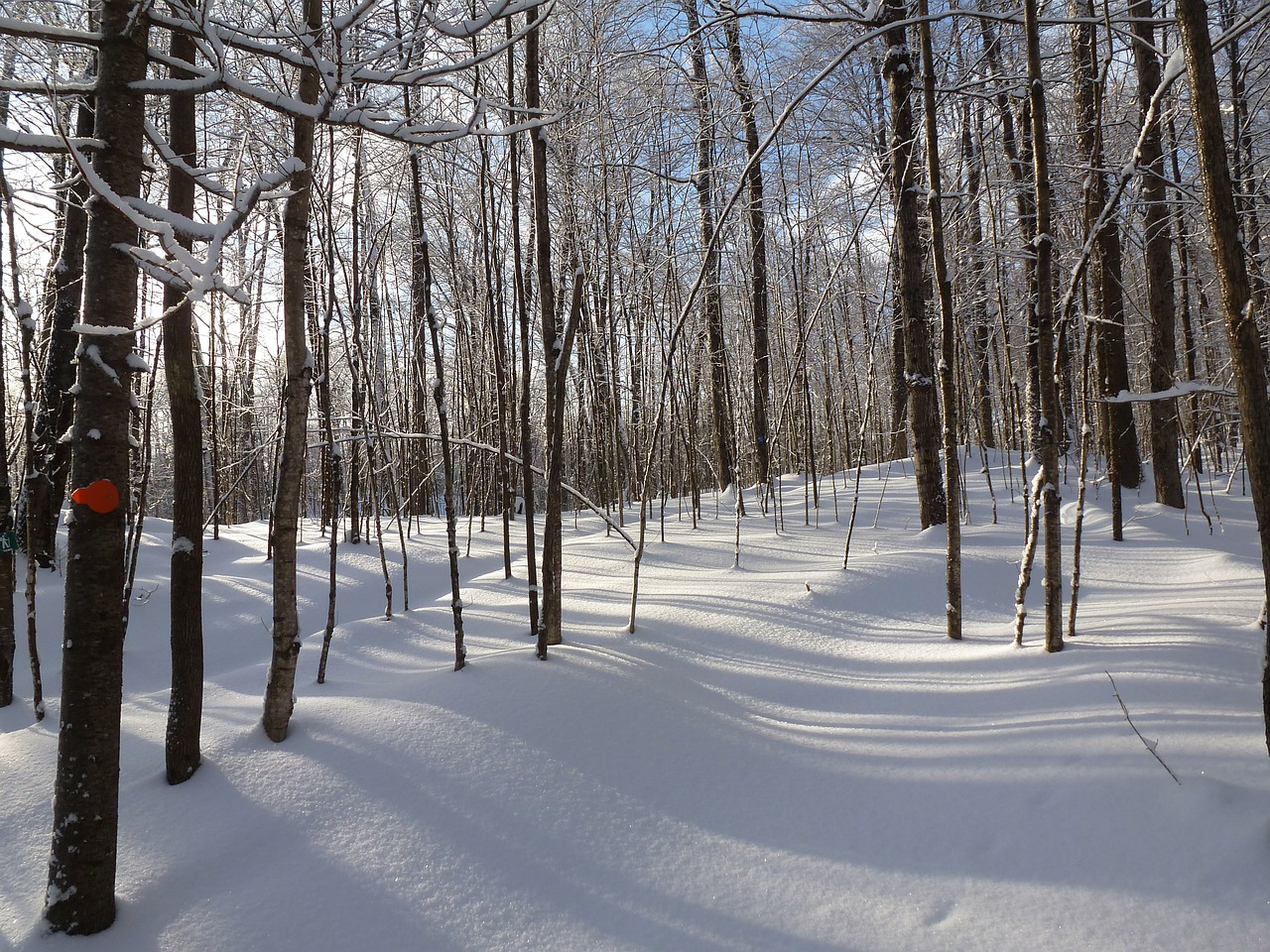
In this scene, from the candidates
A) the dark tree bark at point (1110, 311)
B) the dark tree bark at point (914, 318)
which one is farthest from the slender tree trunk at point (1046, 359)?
the dark tree bark at point (1110, 311)

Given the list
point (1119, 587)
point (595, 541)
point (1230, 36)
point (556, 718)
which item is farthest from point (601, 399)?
point (1230, 36)

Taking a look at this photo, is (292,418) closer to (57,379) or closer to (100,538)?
(100,538)

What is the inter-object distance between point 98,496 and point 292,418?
0.74 m

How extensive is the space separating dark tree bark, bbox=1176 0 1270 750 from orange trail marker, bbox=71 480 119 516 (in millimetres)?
2968

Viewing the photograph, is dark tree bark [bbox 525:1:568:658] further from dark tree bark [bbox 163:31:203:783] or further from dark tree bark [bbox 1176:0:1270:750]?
dark tree bark [bbox 1176:0:1270:750]

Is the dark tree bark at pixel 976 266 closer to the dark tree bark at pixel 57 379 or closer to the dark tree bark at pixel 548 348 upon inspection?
the dark tree bark at pixel 548 348

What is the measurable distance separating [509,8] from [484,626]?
3290 mm

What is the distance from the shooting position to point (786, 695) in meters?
3.05

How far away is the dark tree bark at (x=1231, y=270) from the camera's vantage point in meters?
1.70

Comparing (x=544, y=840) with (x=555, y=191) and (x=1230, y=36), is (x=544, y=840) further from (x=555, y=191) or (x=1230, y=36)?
(x=555, y=191)

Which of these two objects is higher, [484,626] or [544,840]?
[484,626]

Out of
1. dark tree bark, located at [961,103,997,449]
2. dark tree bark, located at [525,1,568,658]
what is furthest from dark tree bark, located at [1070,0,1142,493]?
dark tree bark, located at [525,1,568,658]

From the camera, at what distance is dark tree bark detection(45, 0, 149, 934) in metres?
1.71

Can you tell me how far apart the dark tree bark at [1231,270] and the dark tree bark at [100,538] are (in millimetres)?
2773
